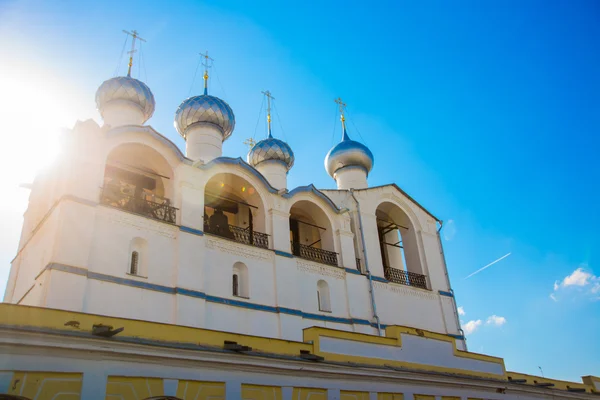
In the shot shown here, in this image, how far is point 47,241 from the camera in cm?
1149

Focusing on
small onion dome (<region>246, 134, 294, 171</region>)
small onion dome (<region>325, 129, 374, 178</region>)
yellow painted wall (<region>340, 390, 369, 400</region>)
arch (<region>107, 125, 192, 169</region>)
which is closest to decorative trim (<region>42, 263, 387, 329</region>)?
arch (<region>107, 125, 192, 169</region>)

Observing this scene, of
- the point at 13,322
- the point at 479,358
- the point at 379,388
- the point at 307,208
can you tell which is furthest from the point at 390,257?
the point at 13,322

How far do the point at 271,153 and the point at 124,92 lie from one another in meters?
5.15

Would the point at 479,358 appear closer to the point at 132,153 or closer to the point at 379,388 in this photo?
the point at 379,388

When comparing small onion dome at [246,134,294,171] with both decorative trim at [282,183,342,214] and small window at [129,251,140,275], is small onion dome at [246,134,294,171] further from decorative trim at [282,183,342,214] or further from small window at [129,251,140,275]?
small window at [129,251,140,275]

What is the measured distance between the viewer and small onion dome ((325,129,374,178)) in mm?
20094

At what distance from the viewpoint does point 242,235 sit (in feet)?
48.7

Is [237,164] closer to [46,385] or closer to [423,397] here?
[423,397]

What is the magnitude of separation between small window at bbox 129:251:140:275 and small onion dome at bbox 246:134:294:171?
7.50 m

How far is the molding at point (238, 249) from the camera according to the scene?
13648 millimetres

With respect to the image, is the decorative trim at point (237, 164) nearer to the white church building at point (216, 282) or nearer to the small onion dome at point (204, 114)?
the white church building at point (216, 282)

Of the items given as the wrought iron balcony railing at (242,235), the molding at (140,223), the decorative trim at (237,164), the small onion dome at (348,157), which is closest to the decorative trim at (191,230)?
the molding at (140,223)

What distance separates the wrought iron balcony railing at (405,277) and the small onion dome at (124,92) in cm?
899

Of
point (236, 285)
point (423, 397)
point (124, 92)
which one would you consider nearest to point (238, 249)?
point (236, 285)
